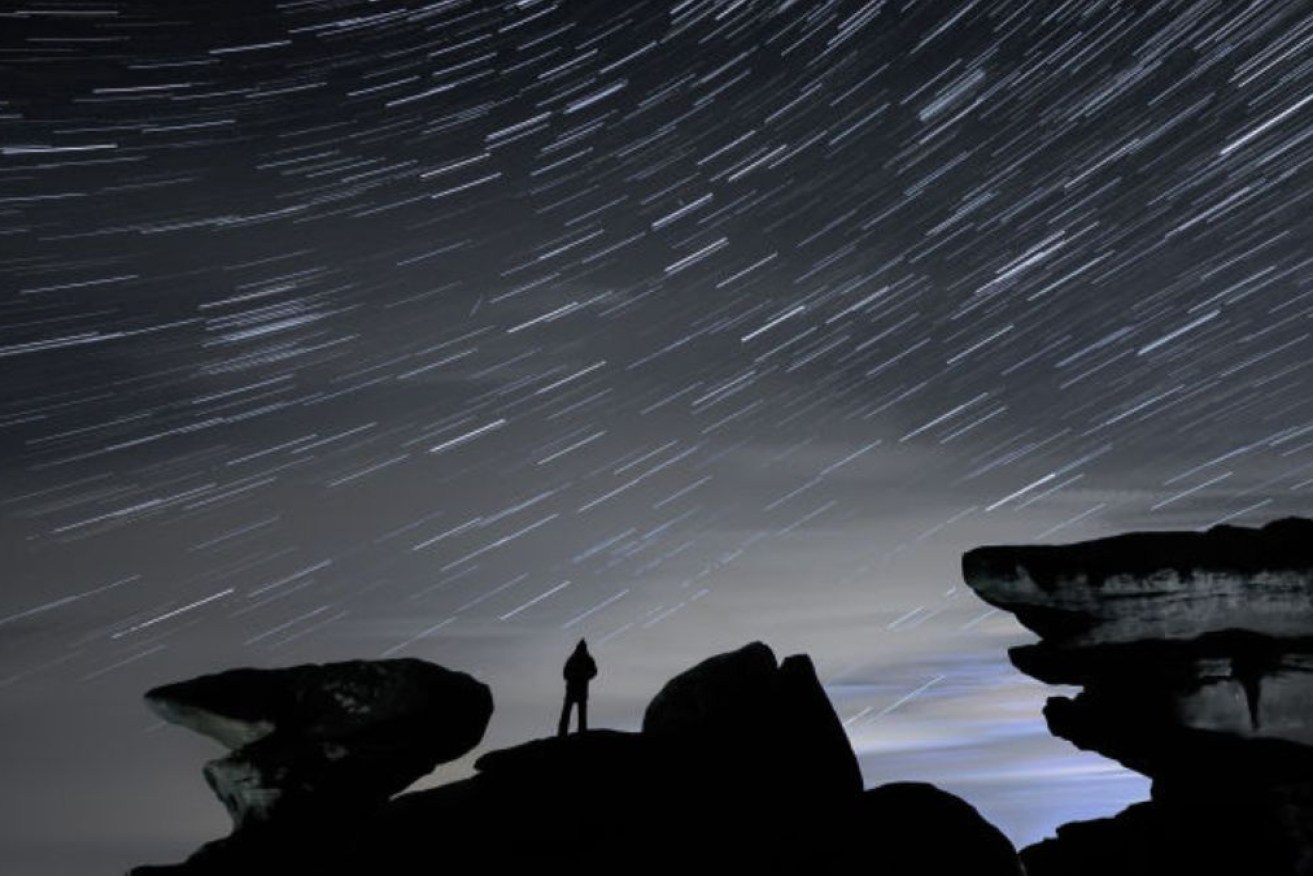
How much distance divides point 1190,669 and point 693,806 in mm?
8776

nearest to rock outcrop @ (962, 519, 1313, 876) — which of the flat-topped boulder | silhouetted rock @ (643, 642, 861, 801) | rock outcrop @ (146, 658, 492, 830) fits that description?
the flat-topped boulder

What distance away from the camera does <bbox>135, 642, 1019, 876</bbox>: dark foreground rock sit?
53.6 ft

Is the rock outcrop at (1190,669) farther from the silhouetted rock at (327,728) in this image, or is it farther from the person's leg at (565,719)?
the silhouetted rock at (327,728)

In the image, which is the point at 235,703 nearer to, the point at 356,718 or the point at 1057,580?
the point at 356,718

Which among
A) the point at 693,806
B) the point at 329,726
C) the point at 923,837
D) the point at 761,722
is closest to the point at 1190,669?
the point at 923,837

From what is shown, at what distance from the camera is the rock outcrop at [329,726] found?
71.6 ft

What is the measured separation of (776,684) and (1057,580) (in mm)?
5270

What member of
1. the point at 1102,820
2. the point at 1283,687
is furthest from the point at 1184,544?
the point at 1102,820

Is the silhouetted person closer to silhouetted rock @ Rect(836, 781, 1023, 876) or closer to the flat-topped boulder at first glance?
silhouetted rock @ Rect(836, 781, 1023, 876)

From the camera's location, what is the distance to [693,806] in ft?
56.6

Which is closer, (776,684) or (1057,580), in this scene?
(776,684)

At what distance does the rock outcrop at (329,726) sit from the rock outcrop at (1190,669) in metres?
9.73

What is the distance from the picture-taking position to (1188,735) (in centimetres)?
2044

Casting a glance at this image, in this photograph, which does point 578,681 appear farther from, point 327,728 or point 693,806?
point 327,728
